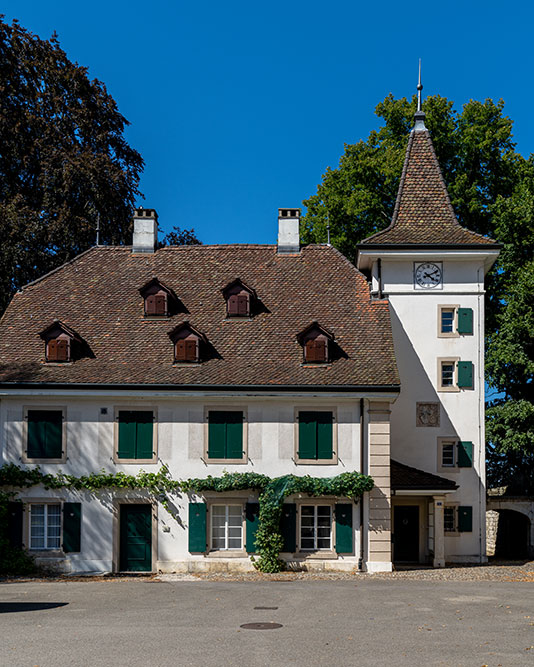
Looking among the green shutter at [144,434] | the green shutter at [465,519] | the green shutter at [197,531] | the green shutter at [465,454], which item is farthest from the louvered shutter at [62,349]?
the green shutter at [465,519]

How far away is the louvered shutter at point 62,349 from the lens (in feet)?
100

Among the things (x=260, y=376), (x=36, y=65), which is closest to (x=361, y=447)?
(x=260, y=376)

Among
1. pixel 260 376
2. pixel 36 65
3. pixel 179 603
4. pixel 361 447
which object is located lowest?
pixel 179 603

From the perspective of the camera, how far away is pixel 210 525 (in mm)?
29562

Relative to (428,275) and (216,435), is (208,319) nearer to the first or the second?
(216,435)

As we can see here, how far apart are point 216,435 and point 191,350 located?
276cm

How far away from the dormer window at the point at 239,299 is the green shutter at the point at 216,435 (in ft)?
12.8

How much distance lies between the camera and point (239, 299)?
32375 mm

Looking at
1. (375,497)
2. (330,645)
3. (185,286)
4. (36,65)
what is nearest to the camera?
(330,645)

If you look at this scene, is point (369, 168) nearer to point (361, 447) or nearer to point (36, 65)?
point (36, 65)

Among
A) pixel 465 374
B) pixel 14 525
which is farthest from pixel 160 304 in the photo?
pixel 465 374

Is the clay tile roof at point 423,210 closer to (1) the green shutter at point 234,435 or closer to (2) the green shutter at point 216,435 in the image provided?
(1) the green shutter at point 234,435

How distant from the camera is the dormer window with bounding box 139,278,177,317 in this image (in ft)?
106

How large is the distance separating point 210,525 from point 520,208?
17958mm
